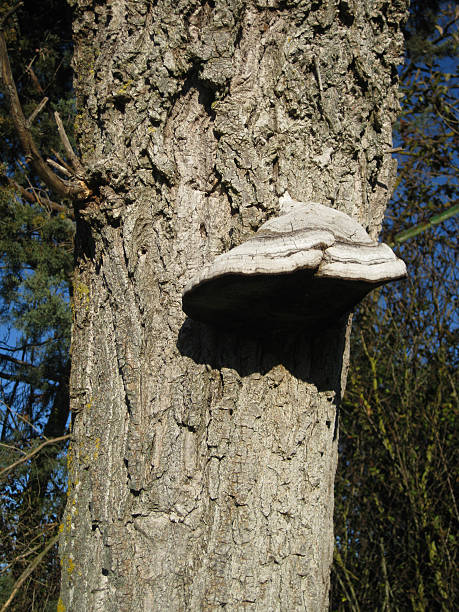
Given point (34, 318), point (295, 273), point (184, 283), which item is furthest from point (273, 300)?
point (34, 318)

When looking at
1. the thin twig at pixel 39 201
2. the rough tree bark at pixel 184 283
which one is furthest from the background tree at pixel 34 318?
the rough tree bark at pixel 184 283

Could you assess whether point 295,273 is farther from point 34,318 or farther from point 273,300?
point 34,318

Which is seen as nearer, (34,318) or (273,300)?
(273,300)

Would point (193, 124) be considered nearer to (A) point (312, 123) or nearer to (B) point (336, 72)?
(A) point (312, 123)

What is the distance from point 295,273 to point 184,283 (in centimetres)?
40

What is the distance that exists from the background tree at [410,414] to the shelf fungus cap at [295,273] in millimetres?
4705

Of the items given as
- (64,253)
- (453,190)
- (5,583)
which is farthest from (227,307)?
(453,190)

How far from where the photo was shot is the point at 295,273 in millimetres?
1110

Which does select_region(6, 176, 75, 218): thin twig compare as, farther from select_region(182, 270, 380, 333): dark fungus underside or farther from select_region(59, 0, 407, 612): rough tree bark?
select_region(182, 270, 380, 333): dark fungus underside

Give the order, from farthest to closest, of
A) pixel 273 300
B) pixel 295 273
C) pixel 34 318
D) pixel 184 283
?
pixel 34 318 → pixel 184 283 → pixel 273 300 → pixel 295 273

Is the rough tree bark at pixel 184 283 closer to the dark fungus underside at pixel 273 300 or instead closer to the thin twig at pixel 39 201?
the dark fungus underside at pixel 273 300

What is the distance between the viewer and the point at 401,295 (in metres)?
5.89

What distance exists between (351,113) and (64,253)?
382 cm

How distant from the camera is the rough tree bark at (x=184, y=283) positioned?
1.28 metres
